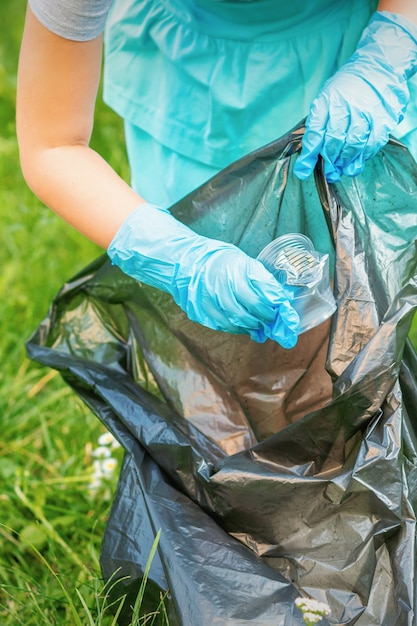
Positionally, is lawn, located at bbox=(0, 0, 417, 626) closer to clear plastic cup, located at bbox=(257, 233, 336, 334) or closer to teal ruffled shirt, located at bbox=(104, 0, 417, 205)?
clear plastic cup, located at bbox=(257, 233, 336, 334)

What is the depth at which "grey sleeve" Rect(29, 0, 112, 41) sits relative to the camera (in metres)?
1.17

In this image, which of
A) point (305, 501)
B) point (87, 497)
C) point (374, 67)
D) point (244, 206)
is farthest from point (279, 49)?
point (87, 497)

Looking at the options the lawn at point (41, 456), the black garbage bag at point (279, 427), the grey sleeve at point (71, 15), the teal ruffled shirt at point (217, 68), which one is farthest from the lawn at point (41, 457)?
the grey sleeve at point (71, 15)

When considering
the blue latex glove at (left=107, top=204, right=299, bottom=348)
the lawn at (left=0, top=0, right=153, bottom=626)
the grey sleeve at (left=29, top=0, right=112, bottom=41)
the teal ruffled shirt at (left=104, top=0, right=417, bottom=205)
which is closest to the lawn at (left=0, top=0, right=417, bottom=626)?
the lawn at (left=0, top=0, right=153, bottom=626)

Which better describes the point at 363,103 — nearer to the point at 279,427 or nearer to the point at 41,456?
the point at 279,427

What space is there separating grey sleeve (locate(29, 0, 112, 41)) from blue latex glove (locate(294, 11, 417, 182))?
1.15ft

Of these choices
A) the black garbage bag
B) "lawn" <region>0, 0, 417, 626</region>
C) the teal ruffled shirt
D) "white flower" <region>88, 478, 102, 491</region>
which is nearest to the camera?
the black garbage bag

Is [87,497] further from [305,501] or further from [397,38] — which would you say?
[397,38]

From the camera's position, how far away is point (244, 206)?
1309 mm

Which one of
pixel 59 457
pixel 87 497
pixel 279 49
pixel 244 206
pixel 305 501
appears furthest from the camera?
pixel 59 457

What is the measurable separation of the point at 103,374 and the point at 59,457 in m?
0.61

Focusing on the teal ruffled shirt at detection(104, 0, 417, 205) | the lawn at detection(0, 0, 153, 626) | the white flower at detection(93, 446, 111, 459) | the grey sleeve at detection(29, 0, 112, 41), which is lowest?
the lawn at detection(0, 0, 153, 626)

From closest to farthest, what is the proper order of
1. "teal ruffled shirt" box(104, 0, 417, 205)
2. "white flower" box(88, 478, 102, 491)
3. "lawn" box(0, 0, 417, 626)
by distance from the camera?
"teal ruffled shirt" box(104, 0, 417, 205) < "lawn" box(0, 0, 417, 626) < "white flower" box(88, 478, 102, 491)

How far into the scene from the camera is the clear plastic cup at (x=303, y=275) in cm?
122
